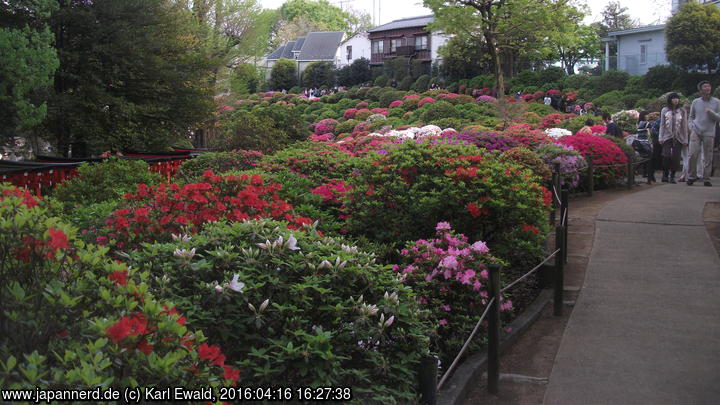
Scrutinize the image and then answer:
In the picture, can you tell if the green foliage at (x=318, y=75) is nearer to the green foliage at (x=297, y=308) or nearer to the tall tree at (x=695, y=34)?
the tall tree at (x=695, y=34)

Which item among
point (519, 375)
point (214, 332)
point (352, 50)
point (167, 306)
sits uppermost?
point (352, 50)

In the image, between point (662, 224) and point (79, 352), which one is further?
point (662, 224)

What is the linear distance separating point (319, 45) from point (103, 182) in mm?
68640

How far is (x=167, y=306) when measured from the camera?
2.54m

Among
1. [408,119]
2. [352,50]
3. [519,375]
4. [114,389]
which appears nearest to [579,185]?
[519,375]

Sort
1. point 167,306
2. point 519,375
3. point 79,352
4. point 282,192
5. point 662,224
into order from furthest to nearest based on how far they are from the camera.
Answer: point 662,224 < point 282,192 < point 519,375 < point 167,306 < point 79,352

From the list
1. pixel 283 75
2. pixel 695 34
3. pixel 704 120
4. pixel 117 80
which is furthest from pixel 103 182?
pixel 283 75

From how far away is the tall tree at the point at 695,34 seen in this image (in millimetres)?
32875

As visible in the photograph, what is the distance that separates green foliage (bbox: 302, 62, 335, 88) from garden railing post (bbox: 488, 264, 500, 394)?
5673cm

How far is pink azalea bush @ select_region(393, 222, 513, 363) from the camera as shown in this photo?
5051 mm

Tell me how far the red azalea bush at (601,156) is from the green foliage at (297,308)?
401 inches

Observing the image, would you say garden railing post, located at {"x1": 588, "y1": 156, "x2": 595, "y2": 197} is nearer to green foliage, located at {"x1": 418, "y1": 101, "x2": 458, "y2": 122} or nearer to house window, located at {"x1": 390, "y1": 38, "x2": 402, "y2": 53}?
green foliage, located at {"x1": 418, "y1": 101, "x2": 458, "y2": 122}

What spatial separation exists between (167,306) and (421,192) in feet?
14.4

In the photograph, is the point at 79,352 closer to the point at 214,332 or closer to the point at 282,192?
the point at 214,332
